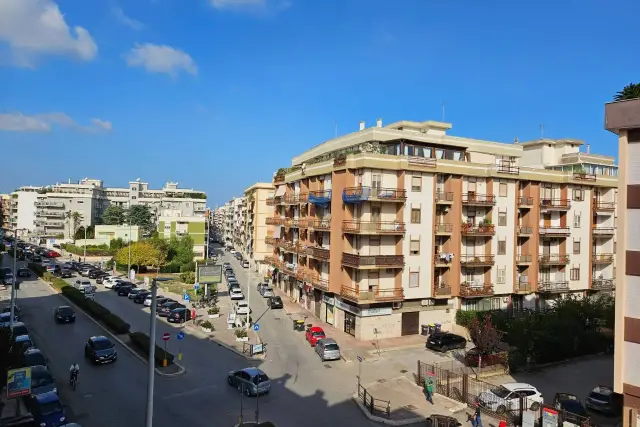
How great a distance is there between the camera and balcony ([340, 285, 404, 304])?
130ft

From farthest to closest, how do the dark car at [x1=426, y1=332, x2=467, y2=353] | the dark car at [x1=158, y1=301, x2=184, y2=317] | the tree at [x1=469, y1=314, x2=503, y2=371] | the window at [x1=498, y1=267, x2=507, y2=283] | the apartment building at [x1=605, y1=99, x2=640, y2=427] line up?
the dark car at [x1=158, y1=301, x2=184, y2=317] < the window at [x1=498, y1=267, x2=507, y2=283] < the dark car at [x1=426, y1=332, x2=467, y2=353] < the tree at [x1=469, y1=314, x2=503, y2=371] < the apartment building at [x1=605, y1=99, x2=640, y2=427]

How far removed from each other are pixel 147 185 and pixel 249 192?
92.6 m

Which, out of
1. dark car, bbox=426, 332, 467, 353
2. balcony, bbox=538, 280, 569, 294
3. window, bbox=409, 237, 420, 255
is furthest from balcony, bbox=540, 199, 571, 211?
dark car, bbox=426, 332, 467, 353

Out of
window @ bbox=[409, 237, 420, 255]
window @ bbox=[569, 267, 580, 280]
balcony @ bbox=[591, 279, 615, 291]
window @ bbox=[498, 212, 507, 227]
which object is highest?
window @ bbox=[498, 212, 507, 227]

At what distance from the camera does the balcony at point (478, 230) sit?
44.3 meters

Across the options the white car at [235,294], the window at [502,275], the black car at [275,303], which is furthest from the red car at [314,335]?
the white car at [235,294]

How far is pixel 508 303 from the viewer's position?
48.0 m

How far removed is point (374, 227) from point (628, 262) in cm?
2267

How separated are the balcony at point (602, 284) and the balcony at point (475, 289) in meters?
16.8

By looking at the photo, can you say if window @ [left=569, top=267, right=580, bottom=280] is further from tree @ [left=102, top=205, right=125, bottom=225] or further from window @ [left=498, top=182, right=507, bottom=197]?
tree @ [left=102, top=205, right=125, bottom=225]

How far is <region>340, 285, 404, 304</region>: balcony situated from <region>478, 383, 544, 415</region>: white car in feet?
48.9

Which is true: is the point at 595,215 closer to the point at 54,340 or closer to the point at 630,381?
the point at 630,381

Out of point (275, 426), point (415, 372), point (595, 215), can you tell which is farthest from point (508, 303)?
Answer: point (275, 426)

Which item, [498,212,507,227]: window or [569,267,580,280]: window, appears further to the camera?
[569,267,580,280]: window
